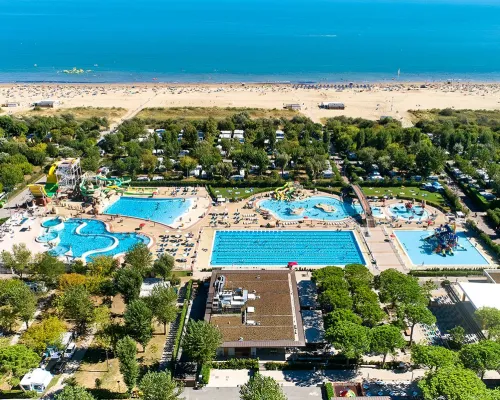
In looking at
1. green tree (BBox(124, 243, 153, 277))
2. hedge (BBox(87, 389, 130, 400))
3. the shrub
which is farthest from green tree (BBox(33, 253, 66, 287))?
the shrub

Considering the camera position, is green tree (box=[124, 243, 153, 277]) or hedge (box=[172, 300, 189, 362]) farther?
green tree (box=[124, 243, 153, 277])

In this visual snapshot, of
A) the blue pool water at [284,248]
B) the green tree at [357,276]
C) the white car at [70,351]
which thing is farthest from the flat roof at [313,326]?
the white car at [70,351]

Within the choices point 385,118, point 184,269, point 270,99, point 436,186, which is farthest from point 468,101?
point 184,269

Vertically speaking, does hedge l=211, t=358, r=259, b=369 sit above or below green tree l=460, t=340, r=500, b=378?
below

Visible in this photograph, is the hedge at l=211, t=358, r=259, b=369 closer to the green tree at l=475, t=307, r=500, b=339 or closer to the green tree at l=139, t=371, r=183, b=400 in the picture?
the green tree at l=139, t=371, r=183, b=400

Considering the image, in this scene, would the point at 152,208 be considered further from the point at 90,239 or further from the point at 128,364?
the point at 128,364

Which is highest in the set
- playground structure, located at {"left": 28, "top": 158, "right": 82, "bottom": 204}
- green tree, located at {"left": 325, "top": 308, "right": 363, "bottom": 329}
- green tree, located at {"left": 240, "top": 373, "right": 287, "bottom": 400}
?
playground structure, located at {"left": 28, "top": 158, "right": 82, "bottom": 204}

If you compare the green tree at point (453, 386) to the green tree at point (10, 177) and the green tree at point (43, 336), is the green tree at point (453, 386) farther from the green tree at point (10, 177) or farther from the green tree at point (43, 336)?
the green tree at point (10, 177)

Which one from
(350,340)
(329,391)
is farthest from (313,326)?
(329,391)
